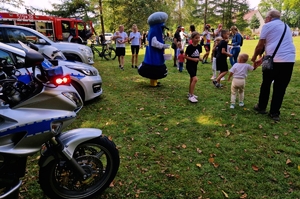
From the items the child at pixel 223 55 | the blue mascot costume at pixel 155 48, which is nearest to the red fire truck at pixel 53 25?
the blue mascot costume at pixel 155 48

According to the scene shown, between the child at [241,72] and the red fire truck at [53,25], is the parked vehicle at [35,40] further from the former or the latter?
the red fire truck at [53,25]

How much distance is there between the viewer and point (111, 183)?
2896 millimetres

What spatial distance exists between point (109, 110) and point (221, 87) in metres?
3.61

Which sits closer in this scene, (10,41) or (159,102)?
(159,102)

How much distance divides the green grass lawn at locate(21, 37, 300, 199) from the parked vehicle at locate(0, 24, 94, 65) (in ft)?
12.1

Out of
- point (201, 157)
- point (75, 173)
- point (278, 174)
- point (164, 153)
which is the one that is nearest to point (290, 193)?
point (278, 174)

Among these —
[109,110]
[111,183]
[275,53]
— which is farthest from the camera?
[109,110]

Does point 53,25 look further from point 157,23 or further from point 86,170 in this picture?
point 86,170

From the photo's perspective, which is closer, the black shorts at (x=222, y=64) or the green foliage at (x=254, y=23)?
the black shorts at (x=222, y=64)

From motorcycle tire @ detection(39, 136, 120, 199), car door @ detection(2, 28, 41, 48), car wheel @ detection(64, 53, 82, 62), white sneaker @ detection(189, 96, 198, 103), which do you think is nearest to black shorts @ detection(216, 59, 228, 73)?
white sneaker @ detection(189, 96, 198, 103)

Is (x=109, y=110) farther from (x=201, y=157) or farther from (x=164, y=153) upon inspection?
(x=201, y=157)

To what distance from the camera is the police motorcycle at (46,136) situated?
1.97 m

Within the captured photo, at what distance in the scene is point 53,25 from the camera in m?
16.7

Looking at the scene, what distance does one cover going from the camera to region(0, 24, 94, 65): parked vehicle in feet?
25.8
